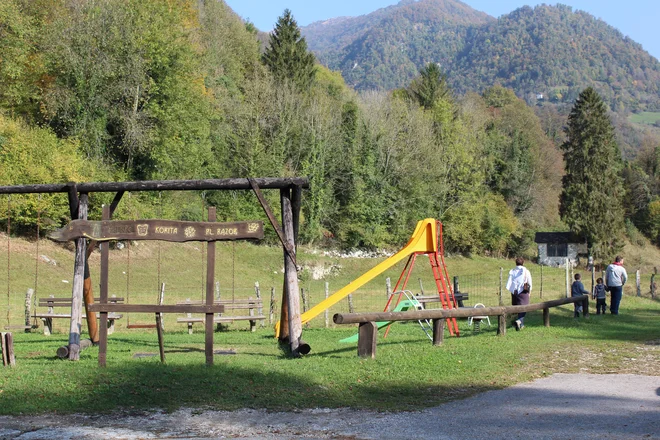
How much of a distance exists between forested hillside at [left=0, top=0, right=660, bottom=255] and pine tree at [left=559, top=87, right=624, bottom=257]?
6.87m

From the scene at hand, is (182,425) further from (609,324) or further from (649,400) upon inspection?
(609,324)

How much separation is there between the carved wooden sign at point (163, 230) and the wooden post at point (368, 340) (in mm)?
2325

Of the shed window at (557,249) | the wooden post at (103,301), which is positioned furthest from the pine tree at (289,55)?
the wooden post at (103,301)

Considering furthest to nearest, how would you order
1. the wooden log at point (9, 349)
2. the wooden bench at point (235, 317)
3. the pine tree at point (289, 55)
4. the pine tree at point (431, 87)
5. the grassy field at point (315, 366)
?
the pine tree at point (431, 87)
the pine tree at point (289, 55)
the wooden bench at point (235, 317)
the wooden log at point (9, 349)
the grassy field at point (315, 366)

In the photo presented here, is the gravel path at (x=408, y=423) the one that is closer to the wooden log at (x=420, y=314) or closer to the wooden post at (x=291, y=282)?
the wooden log at (x=420, y=314)

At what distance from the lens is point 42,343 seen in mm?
15969

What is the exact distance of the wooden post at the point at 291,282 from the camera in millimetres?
12992

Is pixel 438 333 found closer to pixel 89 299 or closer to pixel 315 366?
pixel 315 366

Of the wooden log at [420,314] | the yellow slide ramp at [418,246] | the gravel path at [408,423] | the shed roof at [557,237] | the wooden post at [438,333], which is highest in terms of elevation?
the shed roof at [557,237]

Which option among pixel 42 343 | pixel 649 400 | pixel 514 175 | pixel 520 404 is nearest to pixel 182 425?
pixel 520 404

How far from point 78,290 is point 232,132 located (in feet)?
131

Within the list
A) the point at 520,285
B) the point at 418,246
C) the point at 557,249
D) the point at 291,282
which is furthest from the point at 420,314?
the point at 557,249

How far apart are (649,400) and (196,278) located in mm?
30267

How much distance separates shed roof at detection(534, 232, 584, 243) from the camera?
66.6m
